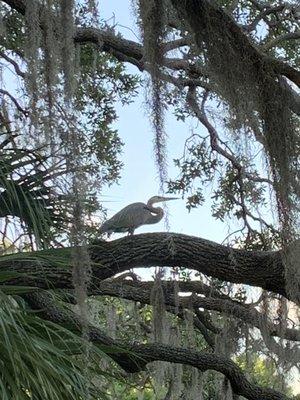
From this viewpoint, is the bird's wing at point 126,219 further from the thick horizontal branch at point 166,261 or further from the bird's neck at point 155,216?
the thick horizontal branch at point 166,261

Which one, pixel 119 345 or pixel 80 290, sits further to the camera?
pixel 119 345

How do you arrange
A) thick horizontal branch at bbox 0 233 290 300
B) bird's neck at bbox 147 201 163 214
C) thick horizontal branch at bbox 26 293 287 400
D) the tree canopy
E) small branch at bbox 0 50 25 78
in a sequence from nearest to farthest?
the tree canopy
thick horizontal branch at bbox 0 233 290 300
thick horizontal branch at bbox 26 293 287 400
small branch at bbox 0 50 25 78
bird's neck at bbox 147 201 163 214

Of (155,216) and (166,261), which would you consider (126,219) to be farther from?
(166,261)

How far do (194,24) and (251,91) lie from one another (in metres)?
0.22

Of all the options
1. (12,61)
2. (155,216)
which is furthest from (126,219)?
(12,61)

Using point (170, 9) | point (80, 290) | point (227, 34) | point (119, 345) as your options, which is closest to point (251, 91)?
point (227, 34)

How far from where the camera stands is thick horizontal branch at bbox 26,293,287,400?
292 cm

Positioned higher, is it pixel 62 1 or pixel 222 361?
pixel 62 1

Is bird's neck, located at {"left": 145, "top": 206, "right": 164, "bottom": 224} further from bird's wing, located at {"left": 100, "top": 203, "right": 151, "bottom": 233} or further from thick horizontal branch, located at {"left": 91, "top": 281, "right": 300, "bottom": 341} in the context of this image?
thick horizontal branch, located at {"left": 91, "top": 281, "right": 300, "bottom": 341}

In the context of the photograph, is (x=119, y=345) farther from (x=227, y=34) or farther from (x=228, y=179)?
(x=227, y=34)

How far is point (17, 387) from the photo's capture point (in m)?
2.08

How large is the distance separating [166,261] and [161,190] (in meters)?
0.78

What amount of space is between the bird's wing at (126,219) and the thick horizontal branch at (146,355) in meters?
0.52

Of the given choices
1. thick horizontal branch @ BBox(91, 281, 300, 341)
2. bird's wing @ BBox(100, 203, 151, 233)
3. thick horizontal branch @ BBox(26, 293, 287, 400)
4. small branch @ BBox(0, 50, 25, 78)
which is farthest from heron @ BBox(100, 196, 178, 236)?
small branch @ BBox(0, 50, 25, 78)
